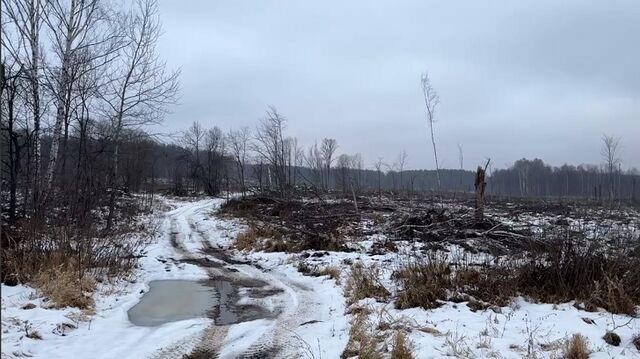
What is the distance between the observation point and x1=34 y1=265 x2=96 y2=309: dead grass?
745cm

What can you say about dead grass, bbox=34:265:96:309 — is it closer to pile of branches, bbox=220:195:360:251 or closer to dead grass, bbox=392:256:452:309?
dead grass, bbox=392:256:452:309

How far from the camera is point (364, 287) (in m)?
8.65

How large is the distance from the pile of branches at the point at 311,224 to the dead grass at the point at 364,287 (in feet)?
14.8

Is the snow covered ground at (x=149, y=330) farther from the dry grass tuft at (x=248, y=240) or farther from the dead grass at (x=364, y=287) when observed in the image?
the dry grass tuft at (x=248, y=240)

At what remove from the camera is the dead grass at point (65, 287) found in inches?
293

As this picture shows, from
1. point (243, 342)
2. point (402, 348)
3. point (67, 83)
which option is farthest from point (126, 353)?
point (67, 83)

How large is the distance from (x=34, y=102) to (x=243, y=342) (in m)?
11.9

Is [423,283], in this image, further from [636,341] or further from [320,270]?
[320,270]

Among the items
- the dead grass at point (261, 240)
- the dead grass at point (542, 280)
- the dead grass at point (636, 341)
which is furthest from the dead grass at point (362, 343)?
the dead grass at point (261, 240)

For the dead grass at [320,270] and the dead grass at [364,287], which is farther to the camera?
the dead grass at [320,270]

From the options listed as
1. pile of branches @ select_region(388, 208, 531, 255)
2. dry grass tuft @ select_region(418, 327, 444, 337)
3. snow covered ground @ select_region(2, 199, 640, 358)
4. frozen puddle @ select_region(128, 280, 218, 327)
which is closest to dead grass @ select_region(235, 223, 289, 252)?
pile of branches @ select_region(388, 208, 531, 255)

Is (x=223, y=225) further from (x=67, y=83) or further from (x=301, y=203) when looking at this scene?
(x=67, y=83)

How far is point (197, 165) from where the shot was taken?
62.3 m

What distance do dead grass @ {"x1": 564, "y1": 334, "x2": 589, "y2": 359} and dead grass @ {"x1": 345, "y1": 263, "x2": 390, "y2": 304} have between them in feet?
10.9
